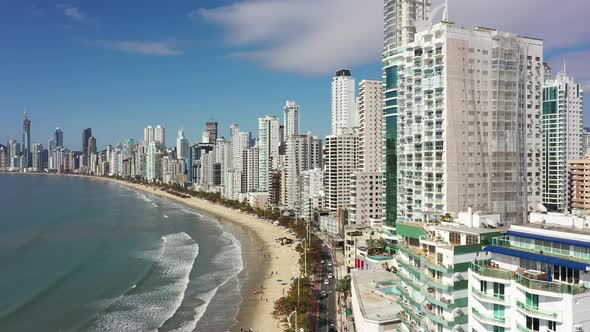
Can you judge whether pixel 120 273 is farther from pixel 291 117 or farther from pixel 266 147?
pixel 291 117

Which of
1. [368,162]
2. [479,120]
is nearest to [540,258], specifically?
[479,120]

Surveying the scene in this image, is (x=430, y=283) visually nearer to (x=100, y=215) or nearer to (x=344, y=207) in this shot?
(x=344, y=207)

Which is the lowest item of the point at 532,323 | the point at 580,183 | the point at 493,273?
the point at 532,323

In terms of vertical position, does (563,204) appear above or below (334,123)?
below

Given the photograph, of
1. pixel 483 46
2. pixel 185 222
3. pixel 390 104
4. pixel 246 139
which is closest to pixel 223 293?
pixel 390 104

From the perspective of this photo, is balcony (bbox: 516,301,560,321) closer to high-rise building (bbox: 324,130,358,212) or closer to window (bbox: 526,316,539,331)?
window (bbox: 526,316,539,331)

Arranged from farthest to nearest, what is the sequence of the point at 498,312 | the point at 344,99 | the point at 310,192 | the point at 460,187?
the point at 344,99
the point at 310,192
the point at 460,187
the point at 498,312

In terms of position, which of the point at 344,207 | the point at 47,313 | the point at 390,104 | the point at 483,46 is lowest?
the point at 47,313
